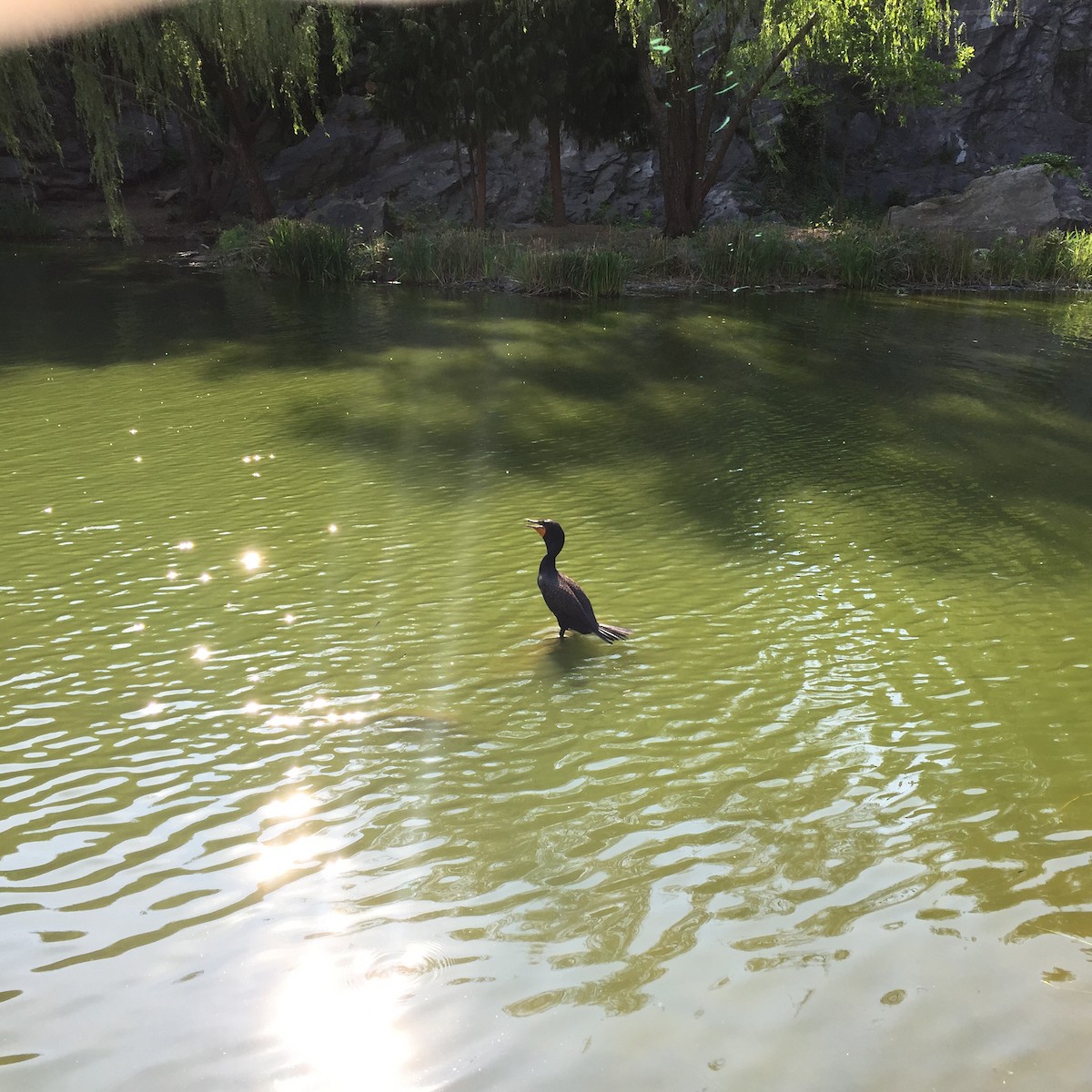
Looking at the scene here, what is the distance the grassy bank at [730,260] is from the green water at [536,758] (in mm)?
9756

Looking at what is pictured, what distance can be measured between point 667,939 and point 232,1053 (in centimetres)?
121

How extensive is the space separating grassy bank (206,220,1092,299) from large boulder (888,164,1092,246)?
10.8ft

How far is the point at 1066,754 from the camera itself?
4.22 meters

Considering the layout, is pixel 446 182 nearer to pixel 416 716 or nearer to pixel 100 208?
pixel 100 208

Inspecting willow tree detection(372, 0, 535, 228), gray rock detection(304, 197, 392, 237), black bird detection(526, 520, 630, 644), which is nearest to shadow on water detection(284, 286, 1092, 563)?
black bird detection(526, 520, 630, 644)

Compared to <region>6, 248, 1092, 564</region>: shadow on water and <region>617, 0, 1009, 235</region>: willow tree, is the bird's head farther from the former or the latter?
<region>617, 0, 1009, 235</region>: willow tree

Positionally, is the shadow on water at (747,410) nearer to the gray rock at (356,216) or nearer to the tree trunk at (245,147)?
the gray rock at (356,216)

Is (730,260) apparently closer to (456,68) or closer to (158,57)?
(456,68)

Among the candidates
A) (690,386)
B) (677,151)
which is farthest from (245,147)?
(690,386)

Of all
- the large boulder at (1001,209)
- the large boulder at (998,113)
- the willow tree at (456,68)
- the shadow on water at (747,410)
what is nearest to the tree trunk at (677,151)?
the willow tree at (456,68)

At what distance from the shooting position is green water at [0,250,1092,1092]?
9.13 feet

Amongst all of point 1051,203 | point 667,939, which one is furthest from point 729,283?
point 667,939

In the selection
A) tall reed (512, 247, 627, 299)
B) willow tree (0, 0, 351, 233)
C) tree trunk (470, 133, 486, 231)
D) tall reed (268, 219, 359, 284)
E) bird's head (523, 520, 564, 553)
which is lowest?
bird's head (523, 520, 564, 553)

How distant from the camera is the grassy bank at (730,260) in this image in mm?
18609
